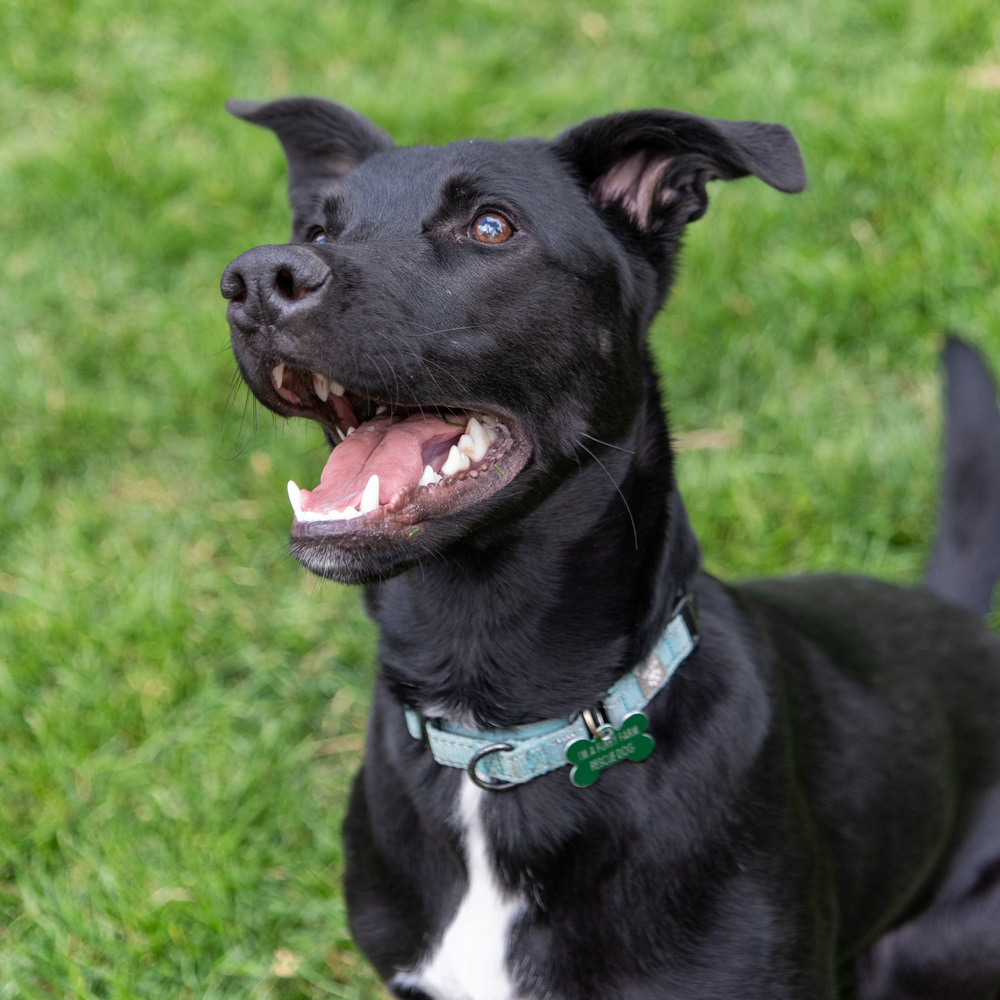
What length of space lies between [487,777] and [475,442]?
0.64m

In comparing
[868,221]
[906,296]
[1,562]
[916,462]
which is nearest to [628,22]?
[868,221]

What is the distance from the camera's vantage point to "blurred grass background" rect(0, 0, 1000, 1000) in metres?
3.09

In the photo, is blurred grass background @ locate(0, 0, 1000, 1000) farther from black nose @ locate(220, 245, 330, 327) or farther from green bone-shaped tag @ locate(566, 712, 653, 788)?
black nose @ locate(220, 245, 330, 327)

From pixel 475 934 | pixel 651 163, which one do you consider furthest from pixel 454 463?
pixel 475 934

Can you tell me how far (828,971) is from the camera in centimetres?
221

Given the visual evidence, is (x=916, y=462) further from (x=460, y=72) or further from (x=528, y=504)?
(x=460, y=72)

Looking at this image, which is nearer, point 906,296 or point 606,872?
point 606,872

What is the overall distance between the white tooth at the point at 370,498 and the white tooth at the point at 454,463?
0.46ft

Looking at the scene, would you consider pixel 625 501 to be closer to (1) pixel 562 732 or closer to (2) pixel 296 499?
(1) pixel 562 732

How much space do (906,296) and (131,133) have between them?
3580mm

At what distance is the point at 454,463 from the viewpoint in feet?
6.67

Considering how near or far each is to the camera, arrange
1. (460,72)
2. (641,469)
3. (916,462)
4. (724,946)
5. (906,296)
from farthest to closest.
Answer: (460,72) < (906,296) < (916,462) < (641,469) < (724,946)

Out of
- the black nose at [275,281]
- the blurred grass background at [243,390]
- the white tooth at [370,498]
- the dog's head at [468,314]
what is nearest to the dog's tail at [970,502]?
the blurred grass background at [243,390]

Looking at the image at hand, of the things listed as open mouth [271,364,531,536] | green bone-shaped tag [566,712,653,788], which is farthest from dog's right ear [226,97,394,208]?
green bone-shaped tag [566,712,653,788]
